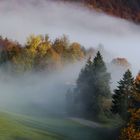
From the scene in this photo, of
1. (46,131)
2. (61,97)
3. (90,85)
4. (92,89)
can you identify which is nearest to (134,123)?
(46,131)

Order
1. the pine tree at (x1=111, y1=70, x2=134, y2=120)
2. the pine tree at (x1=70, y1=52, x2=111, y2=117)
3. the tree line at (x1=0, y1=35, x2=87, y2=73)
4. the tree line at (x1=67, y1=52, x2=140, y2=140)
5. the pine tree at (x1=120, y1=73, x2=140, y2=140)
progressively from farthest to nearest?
the tree line at (x1=0, y1=35, x2=87, y2=73) → the pine tree at (x1=70, y1=52, x2=111, y2=117) → the tree line at (x1=67, y1=52, x2=140, y2=140) → the pine tree at (x1=111, y1=70, x2=134, y2=120) → the pine tree at (x1=120, y1=73, x2=140, y2=140)

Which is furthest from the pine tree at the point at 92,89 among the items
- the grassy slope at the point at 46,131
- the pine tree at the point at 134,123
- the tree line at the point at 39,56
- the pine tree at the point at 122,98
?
the tree line at the point at 39,56

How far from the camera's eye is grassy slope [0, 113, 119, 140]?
73500 mm

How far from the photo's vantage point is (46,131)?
81.2 meters

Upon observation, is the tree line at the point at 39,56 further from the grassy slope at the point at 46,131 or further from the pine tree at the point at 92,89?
the grassy slope at the point at 46,131

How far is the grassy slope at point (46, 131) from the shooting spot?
241 ft

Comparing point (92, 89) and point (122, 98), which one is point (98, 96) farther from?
point (122, 98)

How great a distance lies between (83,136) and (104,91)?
32.9m

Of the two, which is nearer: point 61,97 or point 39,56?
point 61,97

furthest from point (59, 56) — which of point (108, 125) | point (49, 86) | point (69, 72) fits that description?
point (108, 125)

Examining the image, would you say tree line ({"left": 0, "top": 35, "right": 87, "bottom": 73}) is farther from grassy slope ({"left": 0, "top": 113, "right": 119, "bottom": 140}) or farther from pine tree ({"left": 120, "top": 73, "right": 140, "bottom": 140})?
pine tree ({"left": 120, "top": 73, "right": 140, "bottom": 140})

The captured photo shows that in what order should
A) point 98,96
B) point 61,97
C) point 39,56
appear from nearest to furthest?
point 98,96 < point 61,97 < point 39,56

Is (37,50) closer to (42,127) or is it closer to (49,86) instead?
(49,86)

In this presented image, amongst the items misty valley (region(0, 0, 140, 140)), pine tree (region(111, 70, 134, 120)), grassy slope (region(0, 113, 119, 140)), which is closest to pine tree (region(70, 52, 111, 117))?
misty valley (region(0, 0, 140, 140))
